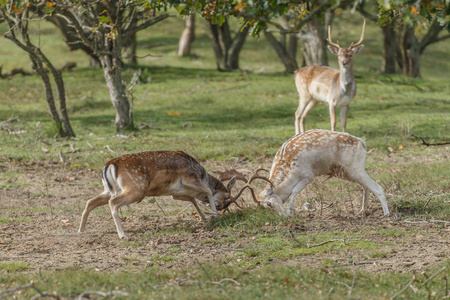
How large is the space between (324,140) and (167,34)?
2920cm

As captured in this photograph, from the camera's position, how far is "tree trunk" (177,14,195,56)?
30.2 metres

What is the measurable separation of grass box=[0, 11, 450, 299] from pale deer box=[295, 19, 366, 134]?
73 centimetres

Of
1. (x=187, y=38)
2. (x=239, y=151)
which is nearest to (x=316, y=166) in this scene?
(x=239, y=151)

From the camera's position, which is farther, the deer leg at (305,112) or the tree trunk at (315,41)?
the tree trunk at (315,41)

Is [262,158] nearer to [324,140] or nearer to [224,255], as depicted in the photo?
[324,140]

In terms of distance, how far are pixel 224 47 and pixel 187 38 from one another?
5.07 metres

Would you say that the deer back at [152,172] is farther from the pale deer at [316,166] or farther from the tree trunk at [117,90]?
the tree trunk at [117,90]

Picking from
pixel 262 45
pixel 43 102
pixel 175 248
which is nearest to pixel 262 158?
pixel 175 248

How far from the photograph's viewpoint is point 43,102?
20.0 m

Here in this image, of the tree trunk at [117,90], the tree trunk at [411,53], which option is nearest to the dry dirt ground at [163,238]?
the tree trunk at [117,90]

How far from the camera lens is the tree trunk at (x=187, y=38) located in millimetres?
30219

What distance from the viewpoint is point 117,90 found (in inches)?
602

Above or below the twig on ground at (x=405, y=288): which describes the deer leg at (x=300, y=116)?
below

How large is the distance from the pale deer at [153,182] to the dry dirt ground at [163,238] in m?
0.38
